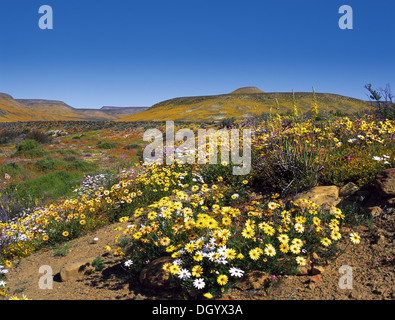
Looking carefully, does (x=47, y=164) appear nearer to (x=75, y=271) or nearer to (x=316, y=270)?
(x=75, y=271)

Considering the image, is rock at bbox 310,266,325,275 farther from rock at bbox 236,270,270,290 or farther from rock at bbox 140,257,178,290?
rock at bbox 140,257,178,290

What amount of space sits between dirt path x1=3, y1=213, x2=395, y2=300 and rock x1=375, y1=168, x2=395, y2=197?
392mm

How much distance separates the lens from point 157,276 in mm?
3008

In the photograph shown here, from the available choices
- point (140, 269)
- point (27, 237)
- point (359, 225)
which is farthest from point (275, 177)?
point (27, 237)

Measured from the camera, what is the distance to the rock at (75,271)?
3543mm

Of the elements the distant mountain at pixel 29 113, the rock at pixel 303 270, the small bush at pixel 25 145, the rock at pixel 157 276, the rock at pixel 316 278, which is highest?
the distant mountain at pixel 29 113

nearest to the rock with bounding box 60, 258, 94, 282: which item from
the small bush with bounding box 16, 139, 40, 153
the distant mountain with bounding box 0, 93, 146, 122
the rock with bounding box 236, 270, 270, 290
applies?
the rock with bounding box 236, 270, 270, 290

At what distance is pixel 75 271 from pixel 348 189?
441cm

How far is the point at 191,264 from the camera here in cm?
288

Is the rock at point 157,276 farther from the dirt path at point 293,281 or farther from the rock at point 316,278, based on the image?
the rock at point 316,278

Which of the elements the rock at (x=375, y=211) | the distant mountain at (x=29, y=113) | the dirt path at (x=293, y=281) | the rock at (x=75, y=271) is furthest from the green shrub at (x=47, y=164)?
the distant mountain at (x=29, y=113)

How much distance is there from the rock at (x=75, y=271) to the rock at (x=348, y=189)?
4106mm

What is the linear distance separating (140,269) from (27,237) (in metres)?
2.92

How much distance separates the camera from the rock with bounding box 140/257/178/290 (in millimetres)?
2915
